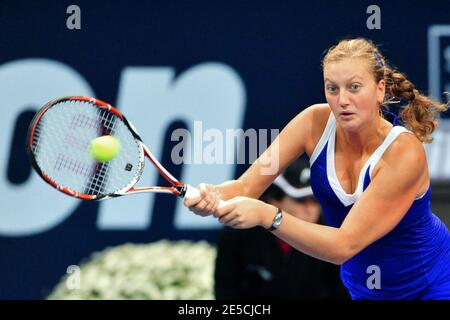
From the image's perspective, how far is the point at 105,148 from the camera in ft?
10.4

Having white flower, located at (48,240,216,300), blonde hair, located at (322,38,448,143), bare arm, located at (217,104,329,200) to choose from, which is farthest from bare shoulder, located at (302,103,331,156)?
white flower, located at (48,240,216,300)

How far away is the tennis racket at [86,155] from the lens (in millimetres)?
3131

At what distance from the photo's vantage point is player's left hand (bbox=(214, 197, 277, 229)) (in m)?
2.91

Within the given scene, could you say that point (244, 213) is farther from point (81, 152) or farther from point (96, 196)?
point (81, 152)

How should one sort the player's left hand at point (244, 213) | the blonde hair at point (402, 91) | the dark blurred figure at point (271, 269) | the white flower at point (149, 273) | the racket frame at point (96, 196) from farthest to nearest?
the white flower at point (149, 273) → the dark blurred figure at point (271, 269) → the blonde hair at point (402, 91) → the racket frame at point (96, 196) → the player's left hand at point (244, 213)

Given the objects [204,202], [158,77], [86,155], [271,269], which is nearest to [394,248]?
[204,202]

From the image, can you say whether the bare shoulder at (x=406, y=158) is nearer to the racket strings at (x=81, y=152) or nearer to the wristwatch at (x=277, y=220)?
the wristwatch at (x=277, y=220)

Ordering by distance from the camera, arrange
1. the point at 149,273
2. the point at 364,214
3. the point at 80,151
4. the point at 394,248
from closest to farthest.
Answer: the point at 364,214
the point at 394,248
the point at 80,151
the point at 149,273

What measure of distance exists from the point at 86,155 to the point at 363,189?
0.99 metres

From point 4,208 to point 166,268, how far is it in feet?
3.21

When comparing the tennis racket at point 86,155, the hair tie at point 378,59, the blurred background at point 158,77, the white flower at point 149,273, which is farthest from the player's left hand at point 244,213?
the blurred background at point 158,77

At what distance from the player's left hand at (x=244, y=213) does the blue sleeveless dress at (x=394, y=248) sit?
39cm
